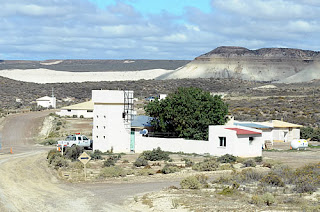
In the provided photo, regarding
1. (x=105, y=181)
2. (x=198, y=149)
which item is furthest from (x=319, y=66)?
(x=105, y=181)

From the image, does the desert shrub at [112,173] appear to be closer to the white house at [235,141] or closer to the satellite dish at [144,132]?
the white house at [235,141]

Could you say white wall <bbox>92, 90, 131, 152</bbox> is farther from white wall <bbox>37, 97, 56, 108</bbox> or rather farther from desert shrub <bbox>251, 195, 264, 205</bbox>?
white wall <bbox>37, 97, 56, 108</bbox>

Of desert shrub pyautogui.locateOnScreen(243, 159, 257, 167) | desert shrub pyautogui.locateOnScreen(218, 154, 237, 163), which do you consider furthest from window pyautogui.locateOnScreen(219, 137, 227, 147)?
desert shrub pyautogui.locateOnScreen(243, 159, 257, 167)

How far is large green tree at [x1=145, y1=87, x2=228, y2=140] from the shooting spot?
44625 millimetres

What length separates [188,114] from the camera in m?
45.0

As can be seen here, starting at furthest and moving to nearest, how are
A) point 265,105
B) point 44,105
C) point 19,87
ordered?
point 19,87
point 44,105
point 265,105

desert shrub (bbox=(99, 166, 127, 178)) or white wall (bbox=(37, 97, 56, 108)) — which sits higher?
white wall (bbox=(37, 97, 56, 108))

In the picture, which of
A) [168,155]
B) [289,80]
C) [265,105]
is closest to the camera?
[168,155]

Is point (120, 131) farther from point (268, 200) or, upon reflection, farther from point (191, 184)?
point (268, 200)

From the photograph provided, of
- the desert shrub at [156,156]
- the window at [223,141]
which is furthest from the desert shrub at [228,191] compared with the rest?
the window at [223,141]

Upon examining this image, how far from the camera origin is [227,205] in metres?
20.4

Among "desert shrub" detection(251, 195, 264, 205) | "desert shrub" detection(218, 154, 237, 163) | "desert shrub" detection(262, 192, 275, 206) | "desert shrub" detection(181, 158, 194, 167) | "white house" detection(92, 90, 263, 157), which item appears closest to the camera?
"desert shrub" detection(262, 192, 275, 206)

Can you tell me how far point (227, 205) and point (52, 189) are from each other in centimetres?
951

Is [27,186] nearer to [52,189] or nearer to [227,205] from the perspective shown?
[52,189]
